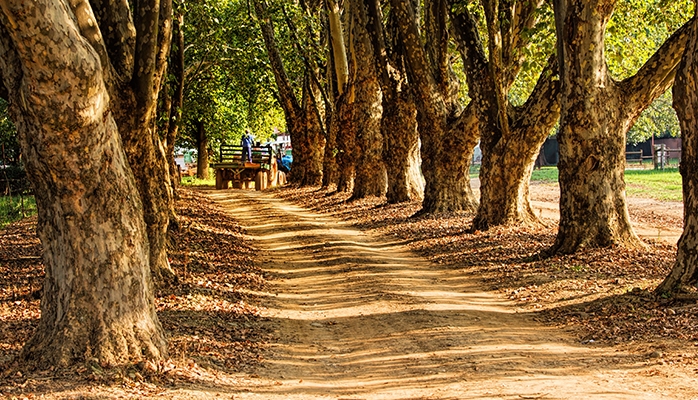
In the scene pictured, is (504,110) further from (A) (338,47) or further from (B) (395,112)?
(A) (338,47)

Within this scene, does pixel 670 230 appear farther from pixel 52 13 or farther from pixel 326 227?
pixel 52 13

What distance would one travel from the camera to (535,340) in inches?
330

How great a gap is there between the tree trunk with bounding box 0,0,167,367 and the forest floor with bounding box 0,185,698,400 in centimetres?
28

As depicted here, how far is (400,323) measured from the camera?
359 inches

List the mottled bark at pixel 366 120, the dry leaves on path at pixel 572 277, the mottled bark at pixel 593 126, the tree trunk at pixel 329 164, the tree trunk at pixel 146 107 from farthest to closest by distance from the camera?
the tree trunk at pixel 329 164 → the mottled bark at pixel 366 120 → the mottled bark at pixel 593 126 → the tree trunk at pixel 146 107 → the dry leaves on path at pixel 572 277

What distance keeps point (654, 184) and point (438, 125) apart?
58.8 ft

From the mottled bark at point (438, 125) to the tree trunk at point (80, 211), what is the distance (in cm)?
1197

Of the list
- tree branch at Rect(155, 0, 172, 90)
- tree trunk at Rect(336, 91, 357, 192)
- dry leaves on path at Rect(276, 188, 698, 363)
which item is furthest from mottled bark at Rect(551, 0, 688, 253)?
tree trunk at Rect(336, 91, 357, 192)

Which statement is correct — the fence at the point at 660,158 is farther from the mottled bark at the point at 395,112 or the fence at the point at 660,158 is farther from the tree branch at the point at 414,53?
the tree branch at the point at 414,53

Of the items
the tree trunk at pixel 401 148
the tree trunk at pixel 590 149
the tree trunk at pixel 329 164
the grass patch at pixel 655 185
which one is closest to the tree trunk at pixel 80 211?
the tree trunk at pixel 590 149

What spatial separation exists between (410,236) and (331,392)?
9.79 m

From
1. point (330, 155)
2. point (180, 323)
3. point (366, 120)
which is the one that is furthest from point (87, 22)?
point (330, 155)

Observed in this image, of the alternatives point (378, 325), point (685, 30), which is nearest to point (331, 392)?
point (378, 325)

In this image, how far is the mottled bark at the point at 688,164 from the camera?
348 inches
